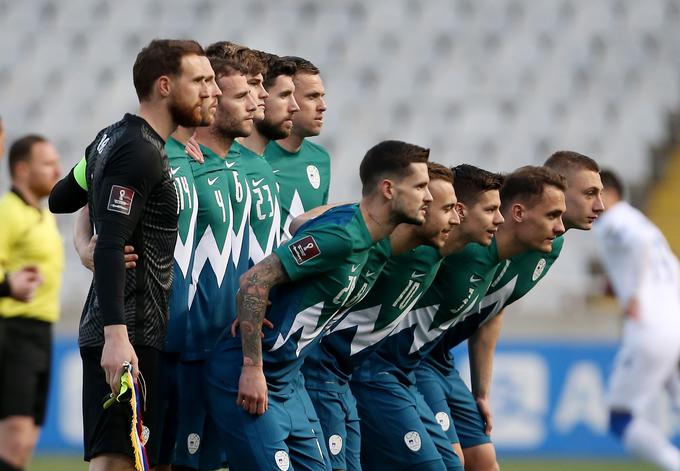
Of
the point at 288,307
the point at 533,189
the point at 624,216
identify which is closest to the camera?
the point at 288,307

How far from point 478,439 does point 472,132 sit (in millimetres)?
8850

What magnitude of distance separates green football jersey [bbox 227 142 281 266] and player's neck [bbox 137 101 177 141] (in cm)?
104

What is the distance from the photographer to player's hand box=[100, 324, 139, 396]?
16.5ft

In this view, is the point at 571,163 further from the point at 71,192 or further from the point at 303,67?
the point at 71,192

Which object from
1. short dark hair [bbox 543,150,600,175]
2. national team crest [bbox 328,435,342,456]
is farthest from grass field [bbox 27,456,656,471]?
national team crest [bbox 328,435,342,456]

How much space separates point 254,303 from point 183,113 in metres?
0.84

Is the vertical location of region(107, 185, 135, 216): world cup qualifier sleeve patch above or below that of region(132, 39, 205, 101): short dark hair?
below

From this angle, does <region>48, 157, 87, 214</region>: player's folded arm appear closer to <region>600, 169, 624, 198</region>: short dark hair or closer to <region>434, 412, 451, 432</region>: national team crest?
<region>434, 412, 451, 432</region>: national team crest

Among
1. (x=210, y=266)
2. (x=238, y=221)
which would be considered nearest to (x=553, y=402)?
(x=238, y=221)

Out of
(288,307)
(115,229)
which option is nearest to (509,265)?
(288,307)

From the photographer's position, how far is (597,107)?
16453mm

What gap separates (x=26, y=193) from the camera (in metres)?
9.62

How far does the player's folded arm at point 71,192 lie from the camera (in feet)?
19.5

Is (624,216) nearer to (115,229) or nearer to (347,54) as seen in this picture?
(347,54)
